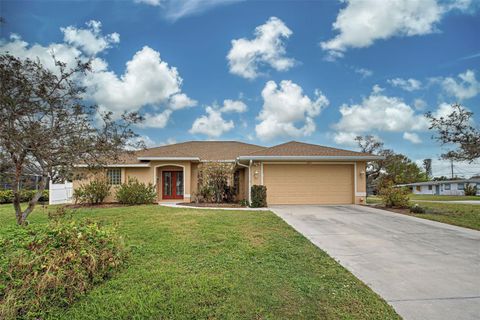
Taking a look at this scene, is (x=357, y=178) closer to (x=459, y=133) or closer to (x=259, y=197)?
(x=459, y=133)

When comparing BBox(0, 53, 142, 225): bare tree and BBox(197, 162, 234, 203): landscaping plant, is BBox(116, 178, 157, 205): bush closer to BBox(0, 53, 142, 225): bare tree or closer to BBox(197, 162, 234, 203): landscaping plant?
BBox(197, 162, 234, 203): landscaping plant

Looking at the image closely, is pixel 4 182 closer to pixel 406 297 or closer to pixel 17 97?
pixel 17 97

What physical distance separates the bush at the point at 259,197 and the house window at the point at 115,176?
859cm

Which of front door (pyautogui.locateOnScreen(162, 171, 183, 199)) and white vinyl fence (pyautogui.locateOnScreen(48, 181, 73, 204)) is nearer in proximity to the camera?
front door (pyautogui.locateOnScreen(162, 171, 183, 199))

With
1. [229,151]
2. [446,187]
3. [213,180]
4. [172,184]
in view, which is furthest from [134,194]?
[446,187]

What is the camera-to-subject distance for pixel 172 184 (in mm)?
16938

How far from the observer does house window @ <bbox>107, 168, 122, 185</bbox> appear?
16.0m

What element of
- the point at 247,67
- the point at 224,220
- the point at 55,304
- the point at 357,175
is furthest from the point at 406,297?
the point at 247,67

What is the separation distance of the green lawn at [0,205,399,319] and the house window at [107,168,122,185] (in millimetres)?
10943

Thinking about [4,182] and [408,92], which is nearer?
[4,182]

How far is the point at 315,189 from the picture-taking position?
46.4 feet

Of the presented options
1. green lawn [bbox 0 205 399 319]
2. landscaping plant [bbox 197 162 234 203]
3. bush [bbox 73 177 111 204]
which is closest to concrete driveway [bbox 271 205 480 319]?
green lawn [bbox 0 205 399 319]

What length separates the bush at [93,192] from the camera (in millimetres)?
14336

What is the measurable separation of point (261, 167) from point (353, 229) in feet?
22.4
